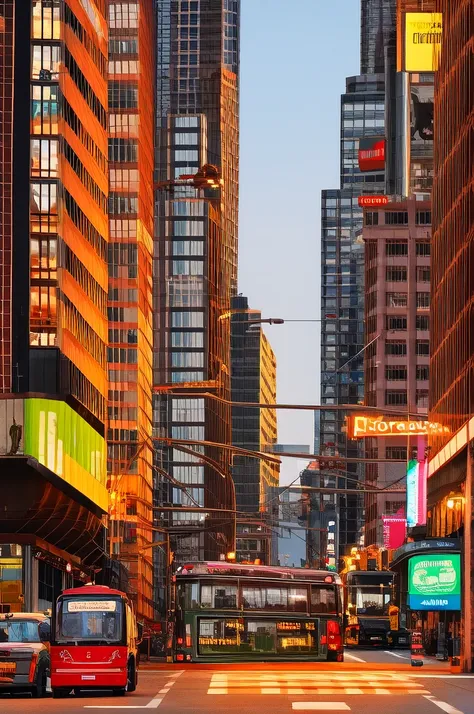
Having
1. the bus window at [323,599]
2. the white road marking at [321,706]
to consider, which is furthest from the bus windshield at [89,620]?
the bus window at [323,599]

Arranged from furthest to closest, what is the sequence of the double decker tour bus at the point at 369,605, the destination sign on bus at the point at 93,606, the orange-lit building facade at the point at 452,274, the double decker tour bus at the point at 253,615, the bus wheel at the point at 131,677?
1. the double decker tour bus at the point at 369,605
2. the orange-lit building facade at the point at 452,274
3. the double decker tour bus at the point at 253,615
4. the destination sign on bus at the point at 93,606
5. the bus wheel at the point at 131,677

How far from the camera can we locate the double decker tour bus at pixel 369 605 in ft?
320

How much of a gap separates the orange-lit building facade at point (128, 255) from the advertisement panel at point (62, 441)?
54432 mm

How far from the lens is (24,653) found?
38250mm

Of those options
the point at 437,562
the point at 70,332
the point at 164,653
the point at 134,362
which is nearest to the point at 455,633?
the point at 437,562

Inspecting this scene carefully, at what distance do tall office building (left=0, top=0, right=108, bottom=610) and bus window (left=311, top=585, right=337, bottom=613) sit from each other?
89.2 feet

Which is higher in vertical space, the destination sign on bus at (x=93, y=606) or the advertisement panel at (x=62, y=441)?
the advertisement panel at (x=62, y=441)

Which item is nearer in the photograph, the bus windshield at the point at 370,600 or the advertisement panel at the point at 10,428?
the advertisement panel at the point at 10,428

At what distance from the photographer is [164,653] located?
82500 millimetres

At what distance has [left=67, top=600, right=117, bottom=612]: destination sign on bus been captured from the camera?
41.0m

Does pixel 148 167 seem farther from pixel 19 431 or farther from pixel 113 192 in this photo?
pixel 19 431

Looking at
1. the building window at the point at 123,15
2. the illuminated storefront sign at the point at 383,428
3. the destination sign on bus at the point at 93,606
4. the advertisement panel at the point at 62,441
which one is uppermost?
the building window at the point at 123,15

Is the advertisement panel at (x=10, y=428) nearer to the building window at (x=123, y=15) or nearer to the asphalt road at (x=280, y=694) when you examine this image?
the asphalt road at (x=280, y=694)

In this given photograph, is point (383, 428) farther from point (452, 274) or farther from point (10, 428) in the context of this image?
point (10, 428)
